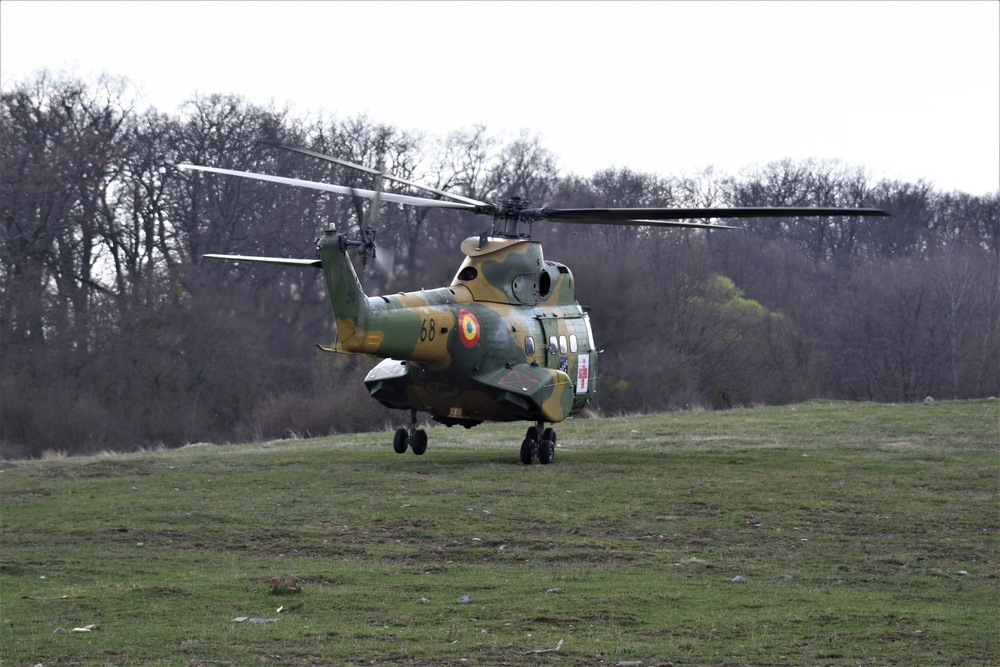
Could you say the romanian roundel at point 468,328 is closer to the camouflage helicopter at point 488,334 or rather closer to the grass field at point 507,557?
the camouflage helicopter at point 488,334

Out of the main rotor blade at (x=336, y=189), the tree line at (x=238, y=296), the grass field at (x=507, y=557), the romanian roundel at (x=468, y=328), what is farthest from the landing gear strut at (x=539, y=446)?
the tree line at (x=238, y=296)

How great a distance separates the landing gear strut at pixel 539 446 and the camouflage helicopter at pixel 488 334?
2 cm

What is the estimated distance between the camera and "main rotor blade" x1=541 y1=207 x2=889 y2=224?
59.0 ft

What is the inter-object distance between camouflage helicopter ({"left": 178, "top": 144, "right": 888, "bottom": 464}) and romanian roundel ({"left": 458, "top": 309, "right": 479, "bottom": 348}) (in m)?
0.02

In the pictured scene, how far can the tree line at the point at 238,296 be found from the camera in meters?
48.4

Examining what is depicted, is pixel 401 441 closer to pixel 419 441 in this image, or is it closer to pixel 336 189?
pixel 419 441

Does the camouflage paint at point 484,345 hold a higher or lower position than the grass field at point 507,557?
higher

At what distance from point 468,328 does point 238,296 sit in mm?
31898

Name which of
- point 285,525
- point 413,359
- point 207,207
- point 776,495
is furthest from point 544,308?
point 207,207

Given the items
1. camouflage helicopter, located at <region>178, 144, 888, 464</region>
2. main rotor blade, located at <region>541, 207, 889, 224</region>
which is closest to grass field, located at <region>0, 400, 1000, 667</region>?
camouflage helicopter, located at <region>178, 144, 888, 464</region>

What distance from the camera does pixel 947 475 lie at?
2161 centimetres

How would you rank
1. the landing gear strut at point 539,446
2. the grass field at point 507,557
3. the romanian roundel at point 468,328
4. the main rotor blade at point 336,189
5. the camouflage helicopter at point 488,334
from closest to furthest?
1. the grass field at point 507,557
2. the main rotor blade at point 336,189
3. the camouflage helicopter at point 488,334
4. the romanian roundel at point 468,328
5. the landing gear strut at point 539,446

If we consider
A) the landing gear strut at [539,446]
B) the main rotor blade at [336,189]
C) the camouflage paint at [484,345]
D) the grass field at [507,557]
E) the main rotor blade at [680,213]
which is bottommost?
the grass field at [507,557]

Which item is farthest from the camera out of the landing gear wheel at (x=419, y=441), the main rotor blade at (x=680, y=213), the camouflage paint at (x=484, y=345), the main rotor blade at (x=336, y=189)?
the landing gear wheel at (x=419, y=441)
